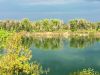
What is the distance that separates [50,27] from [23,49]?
11252 cm

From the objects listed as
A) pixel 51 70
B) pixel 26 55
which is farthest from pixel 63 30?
pixel 26 55

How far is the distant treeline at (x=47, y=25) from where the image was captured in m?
127

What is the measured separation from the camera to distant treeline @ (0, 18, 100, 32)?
127 meters

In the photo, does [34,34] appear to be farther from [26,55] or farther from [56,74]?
[26,55]

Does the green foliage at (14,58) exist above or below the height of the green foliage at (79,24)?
above

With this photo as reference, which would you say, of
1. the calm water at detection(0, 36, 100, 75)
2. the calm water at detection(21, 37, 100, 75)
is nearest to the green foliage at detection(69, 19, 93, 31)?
the calm water at detection(0, 36, 100, 75)

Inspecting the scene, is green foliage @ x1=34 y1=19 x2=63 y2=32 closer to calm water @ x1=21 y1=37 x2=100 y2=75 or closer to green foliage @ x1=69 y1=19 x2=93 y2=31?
green foliage @ x1=69 y1=19 x2=93 y2=31

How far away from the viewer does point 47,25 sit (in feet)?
426

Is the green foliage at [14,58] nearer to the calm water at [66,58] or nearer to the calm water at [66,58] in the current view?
the calm water at [66,58]

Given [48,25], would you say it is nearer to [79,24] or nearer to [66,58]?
[79,24]

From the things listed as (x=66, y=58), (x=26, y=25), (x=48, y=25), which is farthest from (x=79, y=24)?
(x=66, y=58)

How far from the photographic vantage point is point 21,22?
127625mm

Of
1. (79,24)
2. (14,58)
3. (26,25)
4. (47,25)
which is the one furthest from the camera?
(79,24)

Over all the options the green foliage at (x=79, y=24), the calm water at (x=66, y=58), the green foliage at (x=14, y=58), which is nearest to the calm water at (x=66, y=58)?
the calm water at (x=66, y=58)
